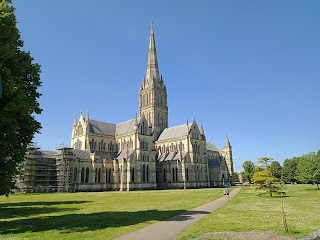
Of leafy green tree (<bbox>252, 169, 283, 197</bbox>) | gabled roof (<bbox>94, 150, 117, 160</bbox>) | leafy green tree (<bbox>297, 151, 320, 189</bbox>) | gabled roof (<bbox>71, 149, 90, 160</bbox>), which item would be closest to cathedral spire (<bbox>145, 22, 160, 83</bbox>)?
gabled roof (<bbox>94, 150, 117, 160</bbox>)

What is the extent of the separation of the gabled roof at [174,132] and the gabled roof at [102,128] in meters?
16.4

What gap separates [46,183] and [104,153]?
18794 millimetres

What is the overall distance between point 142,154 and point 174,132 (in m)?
16.9

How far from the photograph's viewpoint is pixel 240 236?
12.1 metres

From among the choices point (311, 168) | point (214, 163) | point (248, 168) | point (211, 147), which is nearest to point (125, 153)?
point (214, 163)

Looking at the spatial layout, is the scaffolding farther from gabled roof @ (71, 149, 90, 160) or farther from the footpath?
the footpath

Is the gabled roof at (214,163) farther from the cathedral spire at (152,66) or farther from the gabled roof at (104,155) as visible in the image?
the gabled roof at (104,155)

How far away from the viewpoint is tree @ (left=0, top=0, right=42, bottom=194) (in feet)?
53.3

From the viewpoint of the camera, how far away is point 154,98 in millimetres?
95500

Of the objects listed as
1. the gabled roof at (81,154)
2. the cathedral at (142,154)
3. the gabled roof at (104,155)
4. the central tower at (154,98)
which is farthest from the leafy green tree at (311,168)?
the central tower at (154,98)

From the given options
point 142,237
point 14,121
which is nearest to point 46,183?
point 14,121

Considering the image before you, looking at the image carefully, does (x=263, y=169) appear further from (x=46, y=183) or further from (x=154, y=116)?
(x=154, y=116)

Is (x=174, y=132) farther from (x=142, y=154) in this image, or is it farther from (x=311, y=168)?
(x=311, y=168)

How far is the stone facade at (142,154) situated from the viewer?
6900cm
